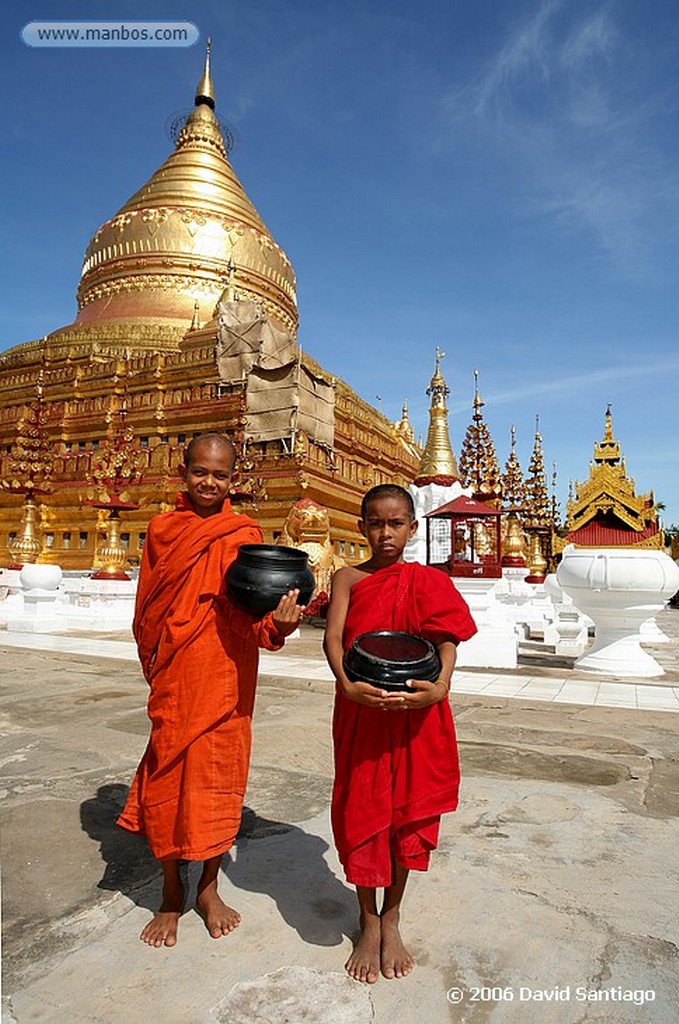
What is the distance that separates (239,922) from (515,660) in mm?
7233

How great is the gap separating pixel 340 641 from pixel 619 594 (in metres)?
→ 6.92

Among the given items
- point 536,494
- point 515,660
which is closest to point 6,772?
point 515,660

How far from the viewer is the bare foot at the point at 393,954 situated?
1.96 m

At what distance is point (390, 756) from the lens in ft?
7.12

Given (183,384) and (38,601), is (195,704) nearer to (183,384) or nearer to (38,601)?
(38,601)

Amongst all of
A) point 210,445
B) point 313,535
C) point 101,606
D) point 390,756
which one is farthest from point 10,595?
point 390,756

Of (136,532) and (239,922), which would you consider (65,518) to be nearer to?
(136,532)

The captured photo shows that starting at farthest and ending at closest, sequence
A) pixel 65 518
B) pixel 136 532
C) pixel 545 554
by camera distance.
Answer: pixel 545 554 < pixel 65 518 < pixel 136 532

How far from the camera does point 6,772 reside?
385cm

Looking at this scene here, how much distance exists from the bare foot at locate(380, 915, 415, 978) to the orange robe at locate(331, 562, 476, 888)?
134mm

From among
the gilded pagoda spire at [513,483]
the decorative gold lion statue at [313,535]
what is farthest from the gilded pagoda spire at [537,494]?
the decorative gold lion statue at [313,535]

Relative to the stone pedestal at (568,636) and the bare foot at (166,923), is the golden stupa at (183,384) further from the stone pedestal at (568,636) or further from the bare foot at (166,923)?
the bare foot at (166,923)

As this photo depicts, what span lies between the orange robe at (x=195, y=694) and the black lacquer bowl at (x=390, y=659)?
1.23 feet

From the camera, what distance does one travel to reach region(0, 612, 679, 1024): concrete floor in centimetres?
182
